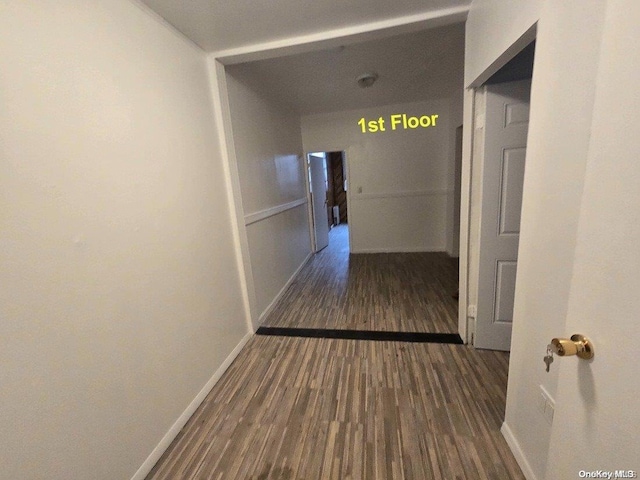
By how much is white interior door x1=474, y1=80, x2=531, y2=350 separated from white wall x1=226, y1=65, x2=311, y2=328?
198 centimetres

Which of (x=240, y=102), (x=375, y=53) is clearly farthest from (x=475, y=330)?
(x=240, y=102)

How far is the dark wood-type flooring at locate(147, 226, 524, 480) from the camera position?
1.33 metres

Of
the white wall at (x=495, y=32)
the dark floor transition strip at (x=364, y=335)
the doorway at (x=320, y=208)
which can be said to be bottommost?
the dark floor transition strip at (x=364, y=335)

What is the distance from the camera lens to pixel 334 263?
457cm

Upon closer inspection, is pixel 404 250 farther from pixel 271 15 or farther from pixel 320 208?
pixel 271 15

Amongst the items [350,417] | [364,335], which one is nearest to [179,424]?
[350,417]

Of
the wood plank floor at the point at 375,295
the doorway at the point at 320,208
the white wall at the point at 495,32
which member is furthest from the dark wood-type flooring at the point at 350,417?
the doorway at the point at 320,208

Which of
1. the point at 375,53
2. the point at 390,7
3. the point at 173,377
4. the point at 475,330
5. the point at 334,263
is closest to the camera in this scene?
the point at 173,377

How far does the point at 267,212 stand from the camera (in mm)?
2998

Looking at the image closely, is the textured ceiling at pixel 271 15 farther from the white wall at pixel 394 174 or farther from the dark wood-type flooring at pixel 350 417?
the white wall at pixel 394 174

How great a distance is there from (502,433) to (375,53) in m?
3.00

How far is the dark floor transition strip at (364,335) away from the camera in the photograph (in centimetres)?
230

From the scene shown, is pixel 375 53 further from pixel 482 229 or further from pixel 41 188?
pixel 41 188

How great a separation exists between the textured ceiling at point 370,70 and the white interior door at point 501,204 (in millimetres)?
862
